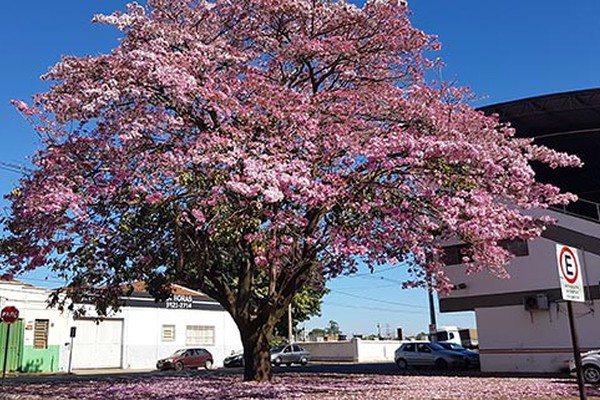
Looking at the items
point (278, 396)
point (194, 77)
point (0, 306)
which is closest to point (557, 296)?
point (278, 396)

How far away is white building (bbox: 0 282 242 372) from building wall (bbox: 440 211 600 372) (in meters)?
20.6

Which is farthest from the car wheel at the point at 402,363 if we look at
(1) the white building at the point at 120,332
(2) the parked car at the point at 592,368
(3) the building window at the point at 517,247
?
(1) the white building at the point at 120,332

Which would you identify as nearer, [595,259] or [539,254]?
[595,259]

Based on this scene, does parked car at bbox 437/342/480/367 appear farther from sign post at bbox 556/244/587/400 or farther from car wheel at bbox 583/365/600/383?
sign post at bbox 556/244/587/400

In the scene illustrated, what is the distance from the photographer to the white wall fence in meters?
45.9

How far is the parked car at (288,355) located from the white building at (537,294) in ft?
53.8

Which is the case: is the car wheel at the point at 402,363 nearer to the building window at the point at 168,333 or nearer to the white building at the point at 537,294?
the white building at the point at 537,294

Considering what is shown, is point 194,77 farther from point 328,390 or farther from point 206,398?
point 328,390

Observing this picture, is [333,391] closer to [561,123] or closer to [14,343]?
[561,123]

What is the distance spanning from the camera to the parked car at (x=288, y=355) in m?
38.1

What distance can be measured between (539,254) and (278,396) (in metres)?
12.1

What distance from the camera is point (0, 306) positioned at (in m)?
33.4

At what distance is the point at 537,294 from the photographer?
71.4 feet

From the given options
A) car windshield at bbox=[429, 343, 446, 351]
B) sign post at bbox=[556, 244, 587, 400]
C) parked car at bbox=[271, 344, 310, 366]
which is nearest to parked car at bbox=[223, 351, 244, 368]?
parked car at bbox=[271, 344, 310, 366]
